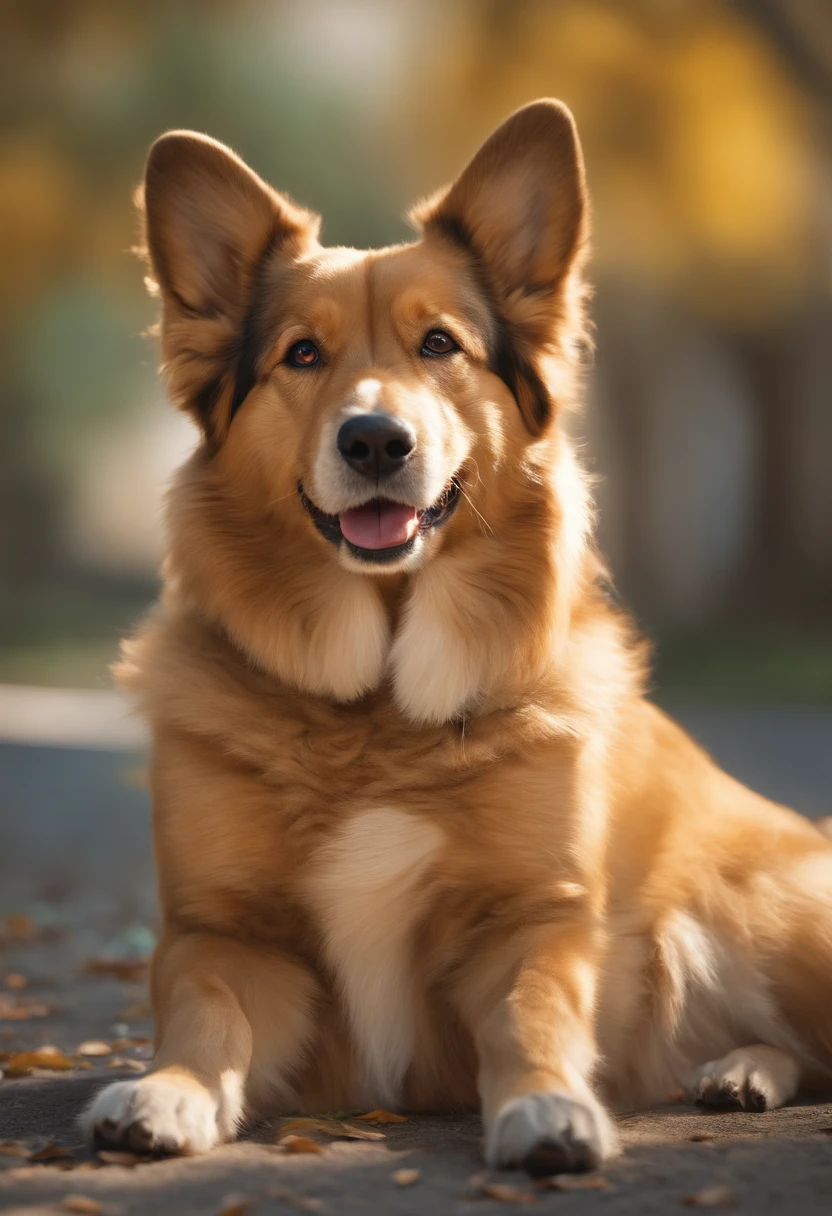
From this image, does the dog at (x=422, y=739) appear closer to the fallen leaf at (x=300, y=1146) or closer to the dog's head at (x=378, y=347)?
the dog's head at (x=378, y=347)

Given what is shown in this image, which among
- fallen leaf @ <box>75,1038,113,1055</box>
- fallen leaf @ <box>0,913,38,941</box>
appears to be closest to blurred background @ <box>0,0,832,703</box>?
fallen leaf @ <box>0,913,38,941</box>

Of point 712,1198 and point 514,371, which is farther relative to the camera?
point 514,371

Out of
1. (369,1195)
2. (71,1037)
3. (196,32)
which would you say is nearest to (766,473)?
(196,32)

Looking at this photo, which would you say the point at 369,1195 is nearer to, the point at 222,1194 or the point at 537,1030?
the point at 222,1194

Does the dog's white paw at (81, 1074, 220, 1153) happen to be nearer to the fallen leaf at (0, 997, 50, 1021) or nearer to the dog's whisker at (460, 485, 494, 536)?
the dog's whisker at (460, 485, 494, 536)

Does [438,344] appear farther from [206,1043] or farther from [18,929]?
[18,929]

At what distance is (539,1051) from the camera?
11.4ft

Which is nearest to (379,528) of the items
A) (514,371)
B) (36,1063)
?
(514,371)

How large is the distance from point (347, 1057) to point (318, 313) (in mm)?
2152

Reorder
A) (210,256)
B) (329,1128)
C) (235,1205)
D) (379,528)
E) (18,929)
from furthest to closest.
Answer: (18,929), (210,256), (379,528), (329,1128), (235,1205)

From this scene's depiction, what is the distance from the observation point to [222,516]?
179 inches

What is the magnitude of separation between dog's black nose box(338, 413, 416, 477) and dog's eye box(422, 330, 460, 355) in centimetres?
48

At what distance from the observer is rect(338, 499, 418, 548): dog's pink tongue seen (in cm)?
430

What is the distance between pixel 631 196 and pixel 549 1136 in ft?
47.9
